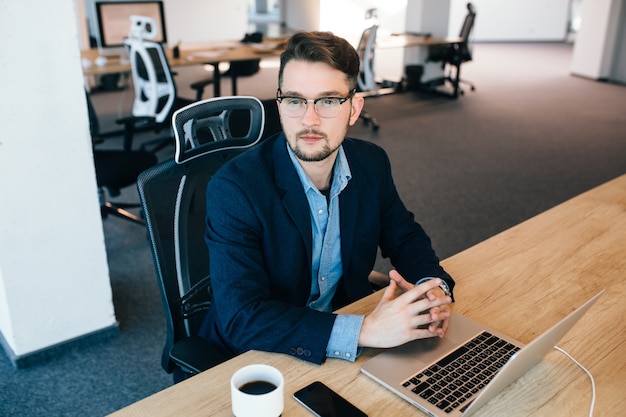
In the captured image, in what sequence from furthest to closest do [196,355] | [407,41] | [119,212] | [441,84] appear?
1. [441,84]
2. [407,41]
3. [119,212]
4. [196,355]

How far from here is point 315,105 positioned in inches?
53.5

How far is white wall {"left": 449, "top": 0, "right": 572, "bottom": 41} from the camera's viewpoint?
12.1 metres

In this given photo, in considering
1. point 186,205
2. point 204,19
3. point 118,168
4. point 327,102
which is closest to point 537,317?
point 327,102

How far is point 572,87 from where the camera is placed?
790 cm

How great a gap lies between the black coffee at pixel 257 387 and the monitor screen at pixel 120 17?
14.9 feet

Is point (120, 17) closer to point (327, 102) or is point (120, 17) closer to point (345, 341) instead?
point (327, 102)

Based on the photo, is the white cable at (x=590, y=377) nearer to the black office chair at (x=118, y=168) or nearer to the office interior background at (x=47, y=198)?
the office interior background at (x=47, y=198)

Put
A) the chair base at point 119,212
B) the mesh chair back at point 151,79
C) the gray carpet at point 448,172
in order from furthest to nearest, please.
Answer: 1. the mesh chair back at point 151,79
2. the chair base at point 119,212
3. the gray carpet at point 448,172

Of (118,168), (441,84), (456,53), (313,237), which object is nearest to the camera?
(313,237)

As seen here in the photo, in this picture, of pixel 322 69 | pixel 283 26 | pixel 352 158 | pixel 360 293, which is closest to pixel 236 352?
pixel 360 293

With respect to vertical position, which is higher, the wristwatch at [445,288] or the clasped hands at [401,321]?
the clasped hands at [401,321]


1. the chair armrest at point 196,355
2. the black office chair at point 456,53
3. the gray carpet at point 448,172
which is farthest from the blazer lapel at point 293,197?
the black office chair at point 456,53

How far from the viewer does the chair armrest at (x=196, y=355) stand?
1.31 metres

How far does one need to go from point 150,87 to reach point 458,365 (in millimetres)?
3825
